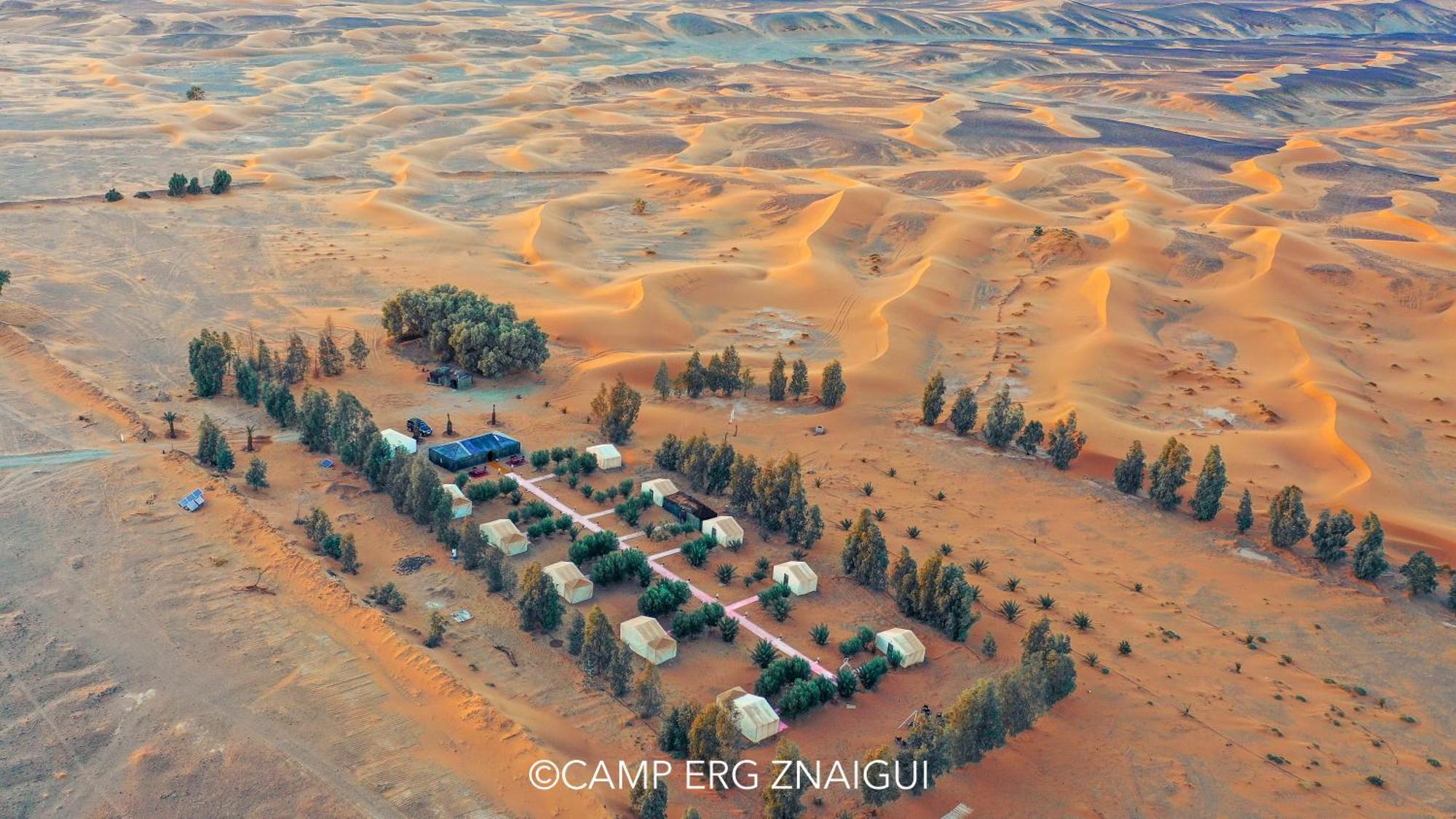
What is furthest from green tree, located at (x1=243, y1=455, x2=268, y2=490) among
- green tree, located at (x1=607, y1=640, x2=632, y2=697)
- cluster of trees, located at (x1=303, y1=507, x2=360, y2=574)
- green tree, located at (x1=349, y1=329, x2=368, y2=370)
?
green tree, located at (x1=607, y1=640, x2=632, y2=697)

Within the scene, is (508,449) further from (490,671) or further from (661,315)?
(661,315)

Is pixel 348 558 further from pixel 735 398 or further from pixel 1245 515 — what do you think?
pixel 1245 515

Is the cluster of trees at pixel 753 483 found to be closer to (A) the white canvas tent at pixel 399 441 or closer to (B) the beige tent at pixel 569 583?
(B) the beige tent at pixel 569 583

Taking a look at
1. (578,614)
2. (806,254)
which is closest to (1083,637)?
(578,614)

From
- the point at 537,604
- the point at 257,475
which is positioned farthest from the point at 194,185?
the point at 537,604

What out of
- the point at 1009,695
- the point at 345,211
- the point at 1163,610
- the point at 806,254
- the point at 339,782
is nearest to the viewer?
the point at 339,782
